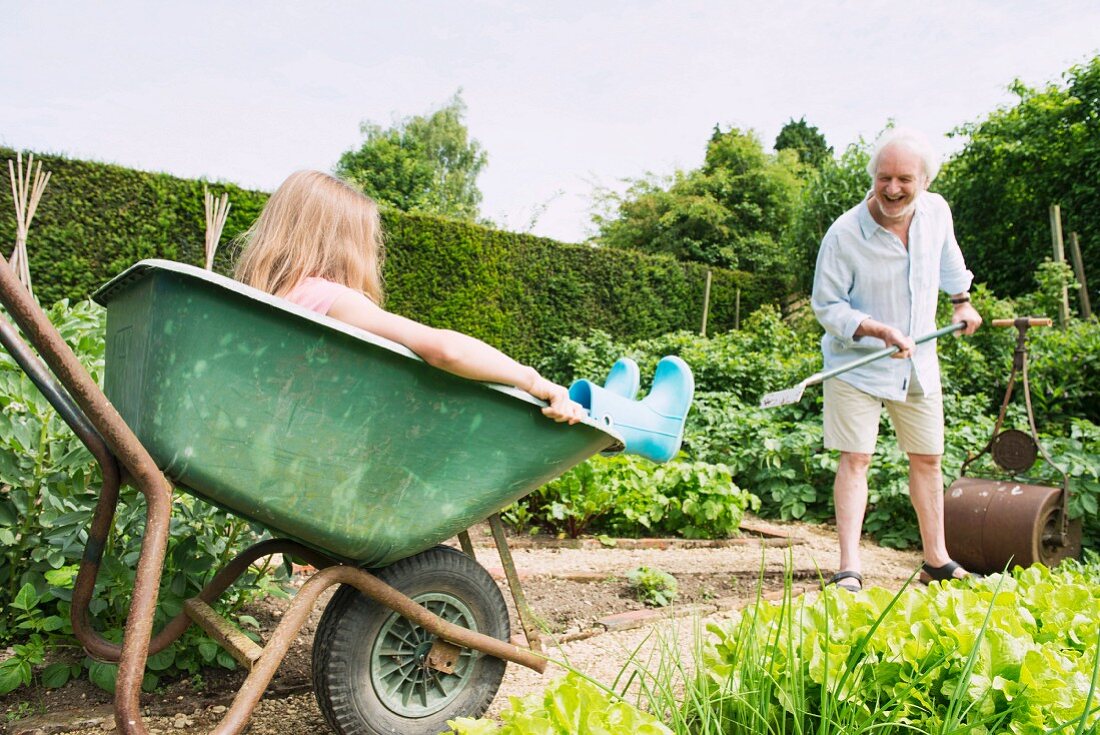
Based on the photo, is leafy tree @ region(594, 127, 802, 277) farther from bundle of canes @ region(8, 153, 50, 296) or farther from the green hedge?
bundle of canes @ region(8, 153, 50, 296)

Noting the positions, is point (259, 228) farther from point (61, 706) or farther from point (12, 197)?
point (12, 197)

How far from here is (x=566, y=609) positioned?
2.24m

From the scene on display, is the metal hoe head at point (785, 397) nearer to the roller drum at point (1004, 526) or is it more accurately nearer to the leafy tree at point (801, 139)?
the roller drum at point (1004, 526)

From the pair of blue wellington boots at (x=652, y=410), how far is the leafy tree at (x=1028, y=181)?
7.89 metres

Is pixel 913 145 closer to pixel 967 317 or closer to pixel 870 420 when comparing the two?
pixel 967 317

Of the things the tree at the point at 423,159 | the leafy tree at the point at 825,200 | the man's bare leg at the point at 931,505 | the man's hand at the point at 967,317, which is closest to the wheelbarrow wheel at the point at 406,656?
the man's bare leg at the point at 931,505

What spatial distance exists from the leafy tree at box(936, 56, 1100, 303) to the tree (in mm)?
20189

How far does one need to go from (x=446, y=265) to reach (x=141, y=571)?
22.9ft

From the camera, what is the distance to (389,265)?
24.3 ft

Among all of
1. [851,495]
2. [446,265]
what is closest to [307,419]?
[851,495]

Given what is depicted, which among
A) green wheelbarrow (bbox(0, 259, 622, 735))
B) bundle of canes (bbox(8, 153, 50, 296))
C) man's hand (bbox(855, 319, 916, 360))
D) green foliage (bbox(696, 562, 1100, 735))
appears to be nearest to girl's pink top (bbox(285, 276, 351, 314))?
green wheelbarrow (bbox(0, 259, 622, 735))

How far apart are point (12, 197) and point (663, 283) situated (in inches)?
279

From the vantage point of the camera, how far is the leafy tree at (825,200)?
34.2 feet

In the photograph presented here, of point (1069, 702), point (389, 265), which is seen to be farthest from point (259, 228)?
point (389, 265)
